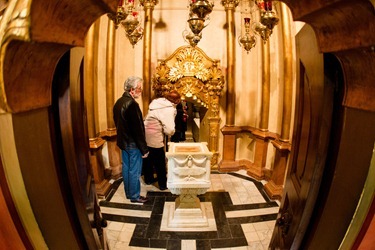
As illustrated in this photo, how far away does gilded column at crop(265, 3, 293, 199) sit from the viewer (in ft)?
12.5

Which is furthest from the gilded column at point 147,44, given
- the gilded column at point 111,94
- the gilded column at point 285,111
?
the gilded column at point 285,111

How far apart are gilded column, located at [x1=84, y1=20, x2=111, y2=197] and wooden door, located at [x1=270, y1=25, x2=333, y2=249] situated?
3339 mm

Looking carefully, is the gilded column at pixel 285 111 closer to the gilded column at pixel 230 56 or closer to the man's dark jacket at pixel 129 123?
the gilded column at pixel 230 56

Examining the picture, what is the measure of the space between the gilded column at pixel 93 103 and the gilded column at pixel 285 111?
3331mm

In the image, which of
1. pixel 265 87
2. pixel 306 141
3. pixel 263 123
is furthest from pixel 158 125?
pixel 306 141

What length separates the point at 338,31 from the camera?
0.69m

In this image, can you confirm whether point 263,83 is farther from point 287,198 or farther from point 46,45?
point 46,45

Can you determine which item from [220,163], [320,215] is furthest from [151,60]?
[320,215]

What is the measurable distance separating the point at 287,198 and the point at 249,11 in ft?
16.9

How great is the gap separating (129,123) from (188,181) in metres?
1.33

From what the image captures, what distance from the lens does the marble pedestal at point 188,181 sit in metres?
3.10

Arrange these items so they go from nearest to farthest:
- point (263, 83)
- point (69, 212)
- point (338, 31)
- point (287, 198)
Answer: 1. point (338, 31)
2. point (69, 212)
3. point (287, 198)
4. point (263, 83)

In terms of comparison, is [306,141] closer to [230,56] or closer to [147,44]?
[230,56]

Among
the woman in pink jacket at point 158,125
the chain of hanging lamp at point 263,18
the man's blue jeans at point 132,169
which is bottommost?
the man's blue jeans at point 132,169
